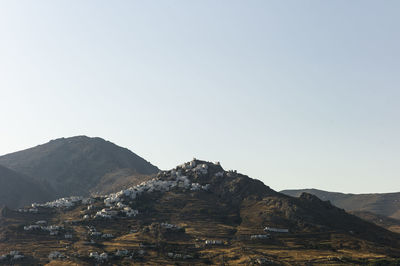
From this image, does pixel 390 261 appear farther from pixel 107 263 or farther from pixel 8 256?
pixel 8 256

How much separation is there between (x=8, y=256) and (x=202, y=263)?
92.3 metres

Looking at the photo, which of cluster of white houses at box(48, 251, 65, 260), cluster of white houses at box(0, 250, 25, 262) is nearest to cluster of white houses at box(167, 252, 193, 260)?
cluster of white houses at box(48, 251, 65, 260)

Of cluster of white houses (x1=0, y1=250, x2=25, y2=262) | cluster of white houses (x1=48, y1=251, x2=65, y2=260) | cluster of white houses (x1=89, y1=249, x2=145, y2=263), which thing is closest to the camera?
cluster of white houses (x1=89, y1=249, x2=145, y2=263)

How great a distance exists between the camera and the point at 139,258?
18612 cm

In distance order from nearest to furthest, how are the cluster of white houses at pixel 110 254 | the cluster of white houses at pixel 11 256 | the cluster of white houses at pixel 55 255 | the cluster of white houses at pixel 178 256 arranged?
the cluster of white houses at pixel 110 254, the cluster of white houses at pixel 178 256, the cluster of white houses at pixel 55 255, the cluster of white houses at pixel 11 256

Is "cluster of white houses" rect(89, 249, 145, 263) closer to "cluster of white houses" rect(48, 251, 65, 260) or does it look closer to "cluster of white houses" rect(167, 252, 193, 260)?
"cluster of white houses" rect(167, 252, 193, 260)

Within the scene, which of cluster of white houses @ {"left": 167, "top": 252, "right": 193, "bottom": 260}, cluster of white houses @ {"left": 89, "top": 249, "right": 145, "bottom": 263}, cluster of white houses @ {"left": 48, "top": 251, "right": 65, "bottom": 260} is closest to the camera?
cluster of white houses @ {"left": 89, "top": 249, "right": 145, "bottom": 263}

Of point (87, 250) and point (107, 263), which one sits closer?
point (107, 263)

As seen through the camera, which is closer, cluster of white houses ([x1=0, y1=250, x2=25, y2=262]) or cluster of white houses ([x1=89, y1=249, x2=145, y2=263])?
cluster of white houses ([x1=89, y1=249, x2=145, y2=263])

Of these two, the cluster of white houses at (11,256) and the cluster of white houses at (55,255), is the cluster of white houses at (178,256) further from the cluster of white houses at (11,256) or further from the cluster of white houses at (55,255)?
the cluster of white houses at (11,256)

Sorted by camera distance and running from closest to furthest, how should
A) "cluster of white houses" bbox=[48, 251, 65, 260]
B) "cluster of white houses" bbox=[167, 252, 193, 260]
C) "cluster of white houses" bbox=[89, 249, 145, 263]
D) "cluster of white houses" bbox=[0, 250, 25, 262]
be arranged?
"cluster of white houses" bbox=[89, 249, 145, 263] < "cluster of white houses" bbox=[167, 252, 193, 260] < "cluster of white houses" bbox=[48, 251, 65, 260] < "cluster of white houses" bbox=[0, 250, 25, 262]

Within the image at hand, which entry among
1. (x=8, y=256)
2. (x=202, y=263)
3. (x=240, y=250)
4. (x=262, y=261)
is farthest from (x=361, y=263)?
(x=8, y=256)

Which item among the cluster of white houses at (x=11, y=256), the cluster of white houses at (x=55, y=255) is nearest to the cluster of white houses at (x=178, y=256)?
the cluster of white houses at (x=55, y=255)

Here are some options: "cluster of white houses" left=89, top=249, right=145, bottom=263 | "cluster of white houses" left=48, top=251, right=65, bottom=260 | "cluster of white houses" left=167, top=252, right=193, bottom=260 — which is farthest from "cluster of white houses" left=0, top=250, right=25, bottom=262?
"cluster of white houses" left=167, top=252, right=193, bottom=260
